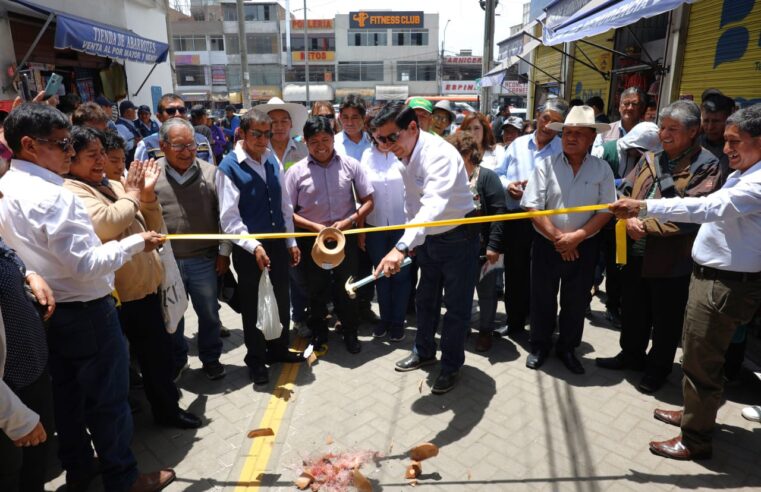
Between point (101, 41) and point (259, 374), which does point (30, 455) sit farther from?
point (101, 41)

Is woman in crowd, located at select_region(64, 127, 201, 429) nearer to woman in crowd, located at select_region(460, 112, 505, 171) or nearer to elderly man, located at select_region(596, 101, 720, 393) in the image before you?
woman in crowd, located at select_region(460, 112, 505, 171)

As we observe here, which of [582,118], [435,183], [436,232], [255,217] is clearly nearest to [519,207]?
[582,118]

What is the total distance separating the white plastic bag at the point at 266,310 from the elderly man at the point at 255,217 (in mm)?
135

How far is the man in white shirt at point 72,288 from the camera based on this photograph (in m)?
2.24

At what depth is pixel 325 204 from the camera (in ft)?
15.1

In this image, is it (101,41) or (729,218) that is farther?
(101,41)

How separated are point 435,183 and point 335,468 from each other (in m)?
2.08

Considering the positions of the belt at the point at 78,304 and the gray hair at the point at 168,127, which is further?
the gray hair at the point at 168,127

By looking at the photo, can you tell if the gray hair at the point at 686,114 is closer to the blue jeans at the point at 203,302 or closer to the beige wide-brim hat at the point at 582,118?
the beige wide-brim hat at the point at 582,118

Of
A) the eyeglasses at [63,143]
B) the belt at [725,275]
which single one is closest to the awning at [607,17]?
the belt at [725,275]

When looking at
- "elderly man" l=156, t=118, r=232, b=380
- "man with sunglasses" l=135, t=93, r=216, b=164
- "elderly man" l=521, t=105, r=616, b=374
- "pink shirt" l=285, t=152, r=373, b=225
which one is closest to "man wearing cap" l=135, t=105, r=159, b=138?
"man with sunglasses" l=135, t=93, r=216, b=164

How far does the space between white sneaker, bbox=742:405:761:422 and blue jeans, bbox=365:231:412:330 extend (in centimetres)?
291

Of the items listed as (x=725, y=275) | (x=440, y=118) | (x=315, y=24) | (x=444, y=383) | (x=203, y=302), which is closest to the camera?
(x=725, y=275)

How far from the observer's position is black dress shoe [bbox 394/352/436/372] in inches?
174
